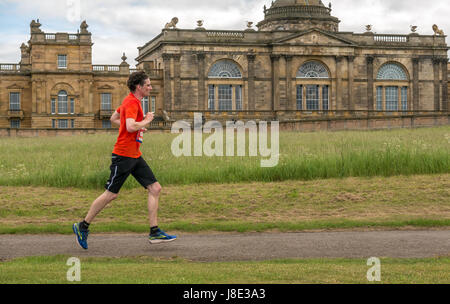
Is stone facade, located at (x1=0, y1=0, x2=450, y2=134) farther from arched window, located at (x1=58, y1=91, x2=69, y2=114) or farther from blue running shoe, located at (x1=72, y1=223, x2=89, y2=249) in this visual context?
blue running shoe, located at (x1=72, y1=223, x2=89, y2=249)

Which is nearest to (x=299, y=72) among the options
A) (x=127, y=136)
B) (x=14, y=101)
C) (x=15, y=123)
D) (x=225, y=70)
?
(x=225, y=70)

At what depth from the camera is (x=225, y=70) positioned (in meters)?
63.2

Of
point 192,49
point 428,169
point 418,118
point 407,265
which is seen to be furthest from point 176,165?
point 192,49

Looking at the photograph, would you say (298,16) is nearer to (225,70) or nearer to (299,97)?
(299,97)

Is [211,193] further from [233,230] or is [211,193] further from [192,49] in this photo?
[192,49]

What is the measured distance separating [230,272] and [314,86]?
57733 millimetres

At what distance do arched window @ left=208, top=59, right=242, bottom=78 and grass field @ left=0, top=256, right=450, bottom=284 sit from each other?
54030 millimetres

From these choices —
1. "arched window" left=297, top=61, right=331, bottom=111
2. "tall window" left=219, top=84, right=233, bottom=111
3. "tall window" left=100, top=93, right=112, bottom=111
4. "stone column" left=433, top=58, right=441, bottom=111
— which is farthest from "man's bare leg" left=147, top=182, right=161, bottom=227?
"stone column" left=433, top=58, right=441, bottom=111

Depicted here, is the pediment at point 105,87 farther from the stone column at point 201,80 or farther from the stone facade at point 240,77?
the stone column at point 201,80

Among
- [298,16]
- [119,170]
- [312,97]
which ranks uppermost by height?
[298,16]

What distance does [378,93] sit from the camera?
66.4 m

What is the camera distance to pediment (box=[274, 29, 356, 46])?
6356 cm

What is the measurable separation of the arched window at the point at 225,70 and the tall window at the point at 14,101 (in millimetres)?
17620
